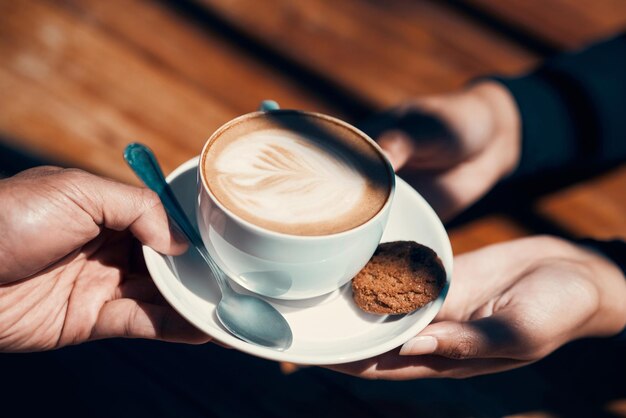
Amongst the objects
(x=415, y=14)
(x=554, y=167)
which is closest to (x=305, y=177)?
(x=554, y=167)

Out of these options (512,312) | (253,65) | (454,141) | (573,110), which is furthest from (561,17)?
(512,312)

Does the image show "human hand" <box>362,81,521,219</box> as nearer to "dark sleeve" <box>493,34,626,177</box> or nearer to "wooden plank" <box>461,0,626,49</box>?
"dark sleeve" <box>493,34,626,177</box>

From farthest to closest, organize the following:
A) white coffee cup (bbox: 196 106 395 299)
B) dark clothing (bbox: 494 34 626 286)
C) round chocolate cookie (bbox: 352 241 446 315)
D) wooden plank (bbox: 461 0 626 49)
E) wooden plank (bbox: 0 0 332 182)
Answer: wooden plank (bbox: 461 0 626 49) → dark clothing (bbox: 494 34 626 286) → wooden plank (bbox: 0 0 332 182) → round chocolate cookie (bbox: 352 241 446 315) → white coffee cup (bbox: 196 106 395 299)

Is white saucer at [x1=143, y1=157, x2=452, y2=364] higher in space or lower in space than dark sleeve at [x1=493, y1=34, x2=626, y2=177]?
lower

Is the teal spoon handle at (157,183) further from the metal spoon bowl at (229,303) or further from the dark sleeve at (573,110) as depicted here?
the dark sleeve at (573,110)

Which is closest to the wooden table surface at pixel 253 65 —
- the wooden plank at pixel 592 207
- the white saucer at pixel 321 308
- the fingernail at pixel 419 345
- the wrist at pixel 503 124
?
the wooden plank at pixel 592 207

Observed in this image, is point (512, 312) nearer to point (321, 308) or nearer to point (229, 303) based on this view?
point (321, 308)

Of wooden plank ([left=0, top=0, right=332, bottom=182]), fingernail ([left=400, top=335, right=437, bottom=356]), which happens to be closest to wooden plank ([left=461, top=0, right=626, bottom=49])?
wooden plank ([left=0, top=0, right=332, bottom=182])
